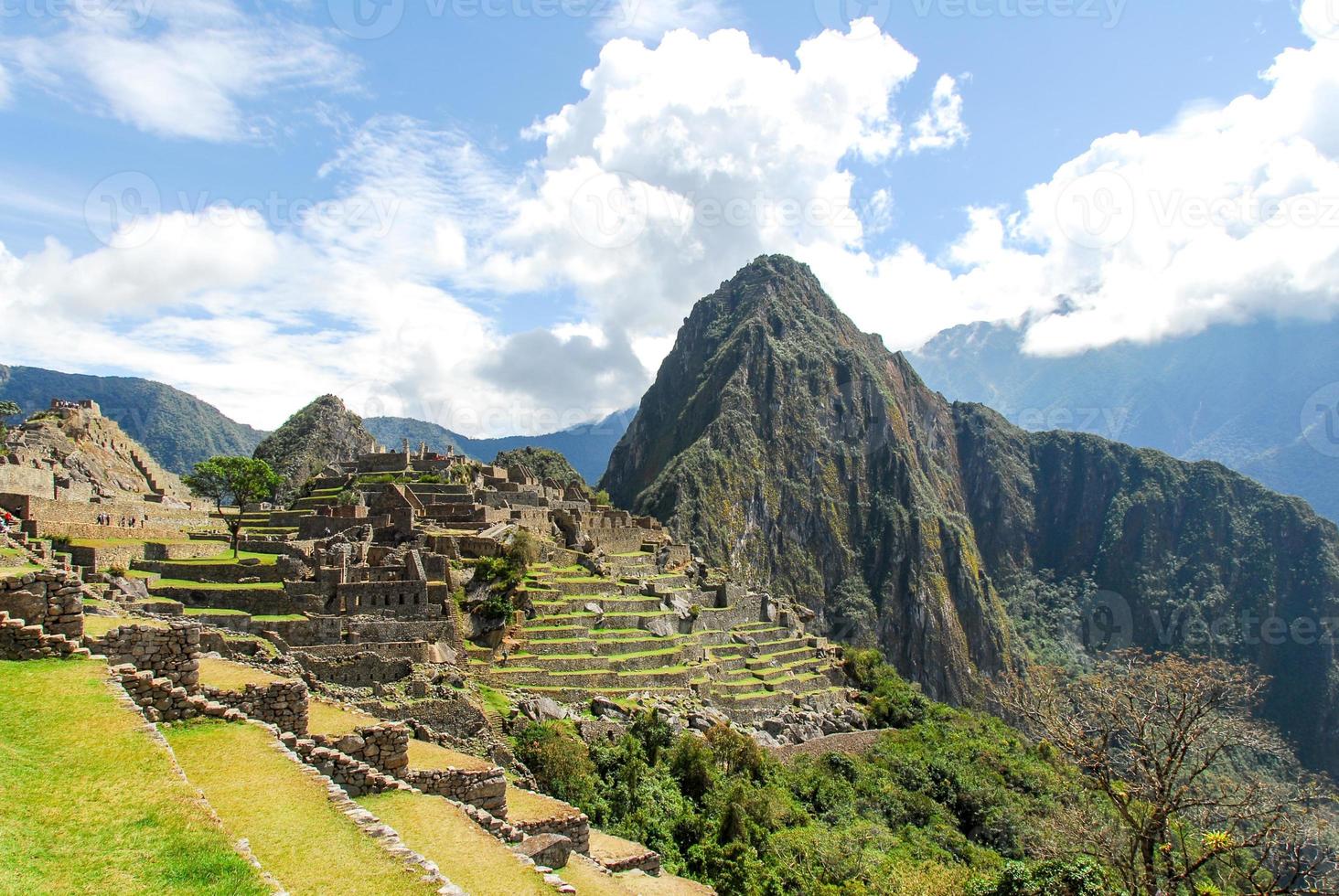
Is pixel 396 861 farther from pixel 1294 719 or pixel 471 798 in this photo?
pixel 1294 719

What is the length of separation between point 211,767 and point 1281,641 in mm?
235163

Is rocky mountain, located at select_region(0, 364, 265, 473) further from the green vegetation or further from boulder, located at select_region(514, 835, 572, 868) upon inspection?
boulder, located at select_region(514, 835, 572, 868)

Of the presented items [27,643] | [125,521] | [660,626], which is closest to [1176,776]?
[27,643]

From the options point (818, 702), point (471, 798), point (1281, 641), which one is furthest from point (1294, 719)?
point (471, 798)

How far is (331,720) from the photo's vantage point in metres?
12.8

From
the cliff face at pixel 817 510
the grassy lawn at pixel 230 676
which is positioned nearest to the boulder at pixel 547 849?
the grassy lawn at pixel 230 676

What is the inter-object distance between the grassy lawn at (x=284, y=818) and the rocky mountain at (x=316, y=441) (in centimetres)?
6129

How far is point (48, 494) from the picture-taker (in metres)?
34.1

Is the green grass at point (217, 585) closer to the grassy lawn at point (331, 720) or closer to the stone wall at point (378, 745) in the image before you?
the grassy lawn at point (331, 720)

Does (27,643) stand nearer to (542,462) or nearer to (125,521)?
(125,521)

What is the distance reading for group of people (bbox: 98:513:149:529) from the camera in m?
29.0

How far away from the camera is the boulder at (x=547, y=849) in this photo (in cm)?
1155

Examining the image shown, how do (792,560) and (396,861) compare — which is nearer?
(396,861)

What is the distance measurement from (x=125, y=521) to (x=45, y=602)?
2451 cm
